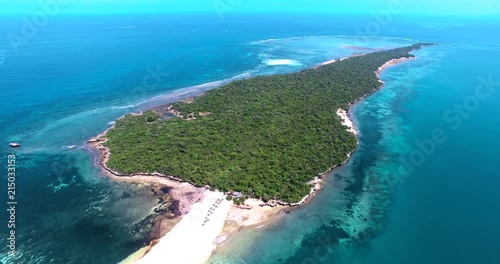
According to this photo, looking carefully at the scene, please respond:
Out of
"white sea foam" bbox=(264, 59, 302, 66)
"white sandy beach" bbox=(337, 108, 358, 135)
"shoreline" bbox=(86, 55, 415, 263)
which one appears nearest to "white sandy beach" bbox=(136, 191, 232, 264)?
"shoreline" bbox=(86, 55, 415, 263)

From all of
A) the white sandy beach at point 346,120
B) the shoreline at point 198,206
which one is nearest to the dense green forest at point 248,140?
the shoreline at point 198,206

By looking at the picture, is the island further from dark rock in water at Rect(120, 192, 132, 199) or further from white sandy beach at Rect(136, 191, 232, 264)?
dark rock in water at Rect(120, 192, 132, 199)

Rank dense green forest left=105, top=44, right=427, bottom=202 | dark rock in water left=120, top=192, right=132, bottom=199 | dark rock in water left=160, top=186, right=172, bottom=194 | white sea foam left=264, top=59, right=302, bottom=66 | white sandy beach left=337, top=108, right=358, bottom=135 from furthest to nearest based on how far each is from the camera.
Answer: white sea foam left=264, top=59, right=302, bottom=66 → white sandy beach left=337, top=108, right=358, bottom=135 → dense green forest left=105, top=44, right=427, bottom=202 → dark rock in water left=160, top=186, right=172, bottom=194 → dark rock in water left=120, top=192, right=132, bottom=199

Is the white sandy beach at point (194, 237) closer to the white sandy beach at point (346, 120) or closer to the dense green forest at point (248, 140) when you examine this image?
the dense green forest at point (248, 140)

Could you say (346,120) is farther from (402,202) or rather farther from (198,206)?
(198,206)

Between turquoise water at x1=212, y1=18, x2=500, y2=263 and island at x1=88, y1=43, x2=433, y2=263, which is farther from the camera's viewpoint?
island at x1=88, y1=43, x2=433, y2=263

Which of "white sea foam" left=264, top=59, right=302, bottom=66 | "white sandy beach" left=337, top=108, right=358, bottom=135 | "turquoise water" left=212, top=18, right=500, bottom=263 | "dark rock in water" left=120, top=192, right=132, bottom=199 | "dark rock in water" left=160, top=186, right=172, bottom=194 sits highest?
"white sea foam" left=264, top=59, right=302, bottom=66

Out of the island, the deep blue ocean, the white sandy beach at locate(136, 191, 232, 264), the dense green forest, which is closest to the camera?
the white sandy beach at locate(136, 191, 232, 264)

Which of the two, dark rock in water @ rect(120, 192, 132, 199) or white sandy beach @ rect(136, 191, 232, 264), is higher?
dark rock in water @ rect(120, 192, 132, 199)
